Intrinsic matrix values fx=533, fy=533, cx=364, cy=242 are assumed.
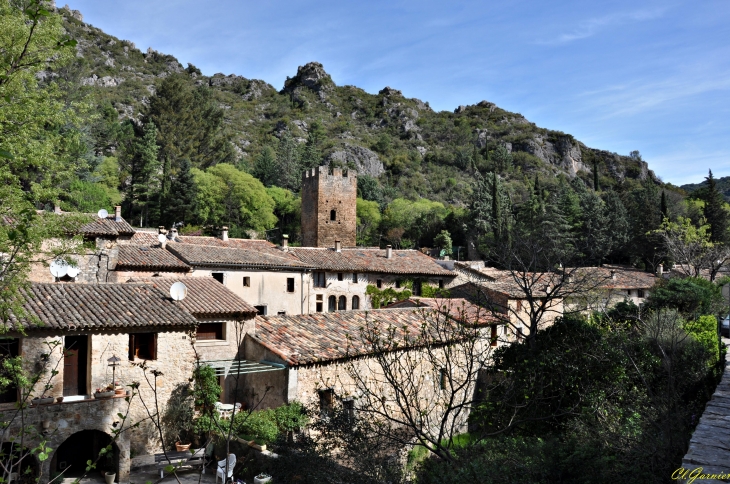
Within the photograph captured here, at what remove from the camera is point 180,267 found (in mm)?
24641

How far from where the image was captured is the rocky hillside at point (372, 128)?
324 feet

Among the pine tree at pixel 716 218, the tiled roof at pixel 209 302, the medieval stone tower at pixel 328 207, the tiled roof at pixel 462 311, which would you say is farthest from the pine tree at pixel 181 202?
the pine tree at pixel 716 218

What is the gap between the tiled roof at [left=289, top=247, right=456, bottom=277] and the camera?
32844 millimetres

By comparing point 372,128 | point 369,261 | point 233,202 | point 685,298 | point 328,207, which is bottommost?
point 685,298

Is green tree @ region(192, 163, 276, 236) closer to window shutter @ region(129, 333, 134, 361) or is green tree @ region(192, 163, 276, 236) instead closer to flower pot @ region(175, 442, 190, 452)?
window shutter @ region(129, 333, 134, 361)

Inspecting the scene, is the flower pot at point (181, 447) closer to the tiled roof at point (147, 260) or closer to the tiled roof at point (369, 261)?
the tiled roof at point (147, 260)

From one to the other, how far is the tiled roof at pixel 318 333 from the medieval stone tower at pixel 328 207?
26.4 m

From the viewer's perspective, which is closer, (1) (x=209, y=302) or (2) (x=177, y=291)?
(2) (x=177, y=291)

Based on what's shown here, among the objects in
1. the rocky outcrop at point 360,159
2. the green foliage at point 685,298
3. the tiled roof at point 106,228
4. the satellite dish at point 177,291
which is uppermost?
the rocky outcrop at point 360,159

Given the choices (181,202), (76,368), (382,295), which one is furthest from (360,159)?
(76,368)

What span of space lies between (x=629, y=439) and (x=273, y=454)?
7.98 metres

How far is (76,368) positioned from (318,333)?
7.45m

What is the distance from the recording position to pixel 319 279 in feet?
106

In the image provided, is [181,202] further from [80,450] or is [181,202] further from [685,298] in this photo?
[685,298]
